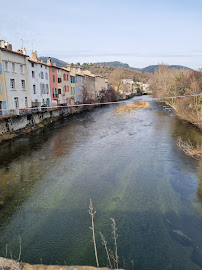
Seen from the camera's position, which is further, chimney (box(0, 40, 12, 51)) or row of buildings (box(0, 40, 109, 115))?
chimney (box(0, 40, 12, 51))

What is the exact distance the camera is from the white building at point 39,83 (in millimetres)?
32419

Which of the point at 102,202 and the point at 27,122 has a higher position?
the point at 27,122

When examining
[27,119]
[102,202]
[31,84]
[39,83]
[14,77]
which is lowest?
[102,202]

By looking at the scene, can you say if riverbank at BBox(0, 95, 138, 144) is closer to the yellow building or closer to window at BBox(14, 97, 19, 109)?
the yellow building

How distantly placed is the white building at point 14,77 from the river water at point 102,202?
7966 millimetres

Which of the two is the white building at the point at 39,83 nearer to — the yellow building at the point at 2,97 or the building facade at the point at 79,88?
the yellow building at the point at 2,97

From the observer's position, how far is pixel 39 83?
34.7m

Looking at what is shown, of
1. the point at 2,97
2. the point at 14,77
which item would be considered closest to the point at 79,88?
the point at 14,77

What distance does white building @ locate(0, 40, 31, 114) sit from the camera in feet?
84.1

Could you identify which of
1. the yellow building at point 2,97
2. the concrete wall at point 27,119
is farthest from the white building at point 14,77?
the concrete wall at point 27,119

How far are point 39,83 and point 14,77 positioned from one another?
734 centimetres

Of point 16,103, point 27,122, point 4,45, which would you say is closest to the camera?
point 4,45

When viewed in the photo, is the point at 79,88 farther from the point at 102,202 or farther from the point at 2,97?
the point at 102,202

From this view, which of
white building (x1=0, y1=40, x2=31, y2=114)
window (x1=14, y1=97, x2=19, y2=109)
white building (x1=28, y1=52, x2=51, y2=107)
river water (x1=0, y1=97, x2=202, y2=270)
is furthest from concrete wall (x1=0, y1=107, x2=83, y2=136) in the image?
river water (x1=0, y1=97, x2=202, y2=270)
